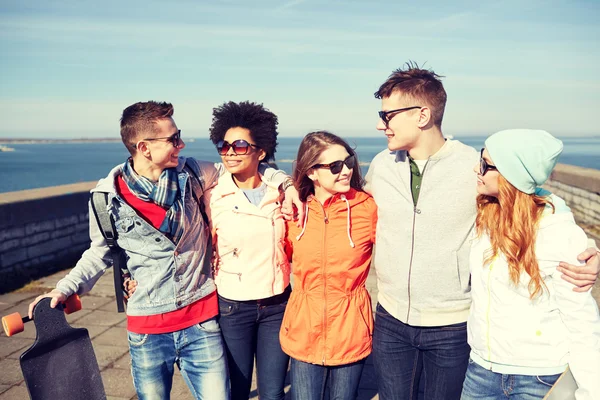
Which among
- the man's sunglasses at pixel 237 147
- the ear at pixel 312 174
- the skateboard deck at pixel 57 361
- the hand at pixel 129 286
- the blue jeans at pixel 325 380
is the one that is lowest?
the blue jeans at pixel 325 380

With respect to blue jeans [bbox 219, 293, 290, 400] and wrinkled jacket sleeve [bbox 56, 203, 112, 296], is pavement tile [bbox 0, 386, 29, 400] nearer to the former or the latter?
wrinkled jacket sleeve [bbox 56, 203, 112, 296]

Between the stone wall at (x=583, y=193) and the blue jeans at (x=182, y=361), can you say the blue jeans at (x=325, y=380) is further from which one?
the stone wall at (x=583, y=193)

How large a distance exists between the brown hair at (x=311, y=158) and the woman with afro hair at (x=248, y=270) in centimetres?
20

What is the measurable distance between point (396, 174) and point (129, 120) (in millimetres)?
1530

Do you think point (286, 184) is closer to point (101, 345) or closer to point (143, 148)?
point (143, 148)

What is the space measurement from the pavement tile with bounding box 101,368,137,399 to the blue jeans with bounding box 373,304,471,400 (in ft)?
7.79

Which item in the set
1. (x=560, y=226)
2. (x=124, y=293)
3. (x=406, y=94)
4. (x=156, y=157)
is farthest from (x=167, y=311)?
(x=560, y=226)

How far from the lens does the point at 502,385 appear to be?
2279mm

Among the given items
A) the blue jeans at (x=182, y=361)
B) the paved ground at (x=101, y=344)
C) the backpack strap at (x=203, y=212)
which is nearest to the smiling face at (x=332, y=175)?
the backpack strap at (x=203, y=212)

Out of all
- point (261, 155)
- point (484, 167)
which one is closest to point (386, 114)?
point (484, 167)

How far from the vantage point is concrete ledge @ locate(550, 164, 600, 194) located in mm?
10250

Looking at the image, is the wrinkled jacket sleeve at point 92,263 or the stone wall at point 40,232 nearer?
the wrinkled jacket sleeve at point 92,263

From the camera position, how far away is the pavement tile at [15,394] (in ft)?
13.5

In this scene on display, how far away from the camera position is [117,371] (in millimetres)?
4570
